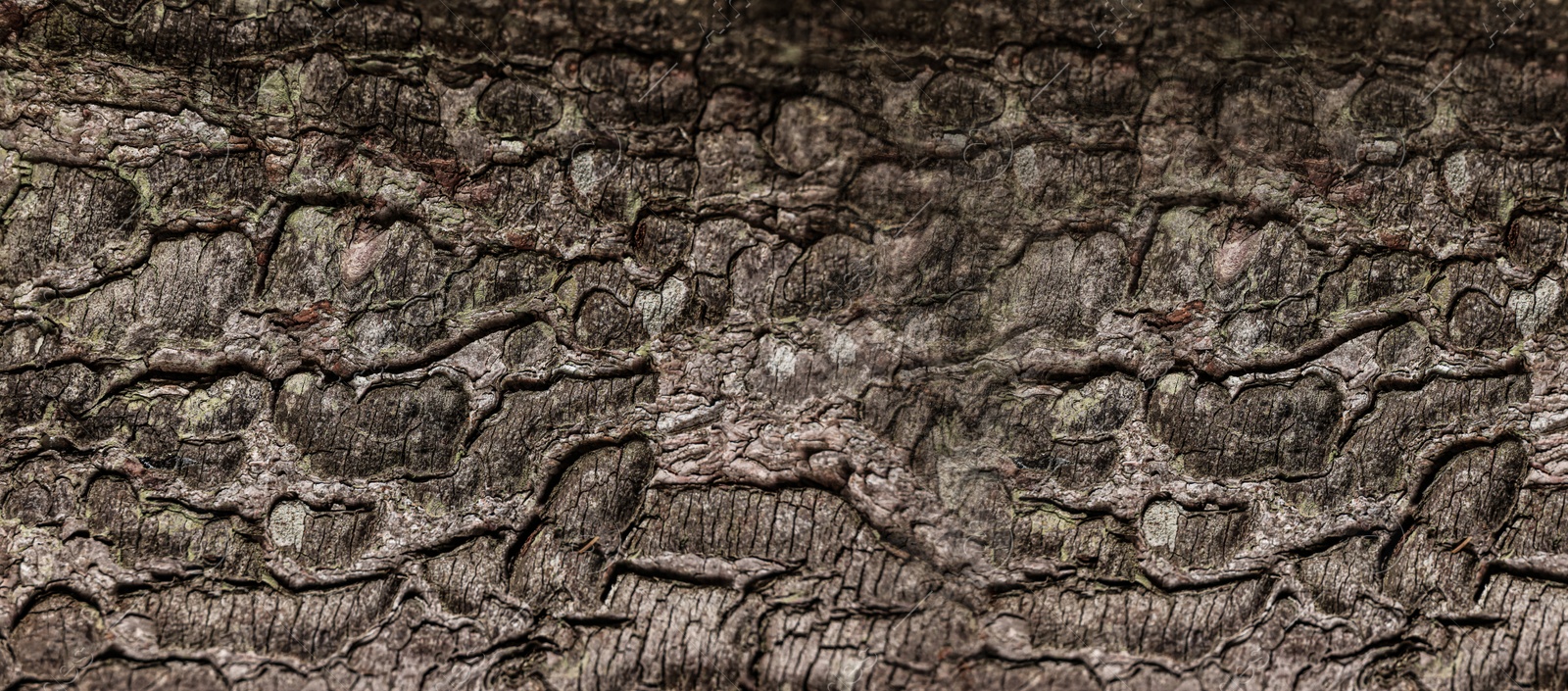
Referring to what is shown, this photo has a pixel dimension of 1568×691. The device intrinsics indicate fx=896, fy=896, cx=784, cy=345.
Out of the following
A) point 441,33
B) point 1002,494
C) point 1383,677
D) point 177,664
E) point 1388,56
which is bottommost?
point 177,664

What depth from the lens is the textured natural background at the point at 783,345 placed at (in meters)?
1.39

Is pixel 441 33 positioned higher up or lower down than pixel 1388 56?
lower down

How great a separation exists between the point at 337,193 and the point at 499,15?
38 centimetres

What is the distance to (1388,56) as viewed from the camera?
145cm

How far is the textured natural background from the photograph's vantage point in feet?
4.57

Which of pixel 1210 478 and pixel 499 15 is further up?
pixel 499 15

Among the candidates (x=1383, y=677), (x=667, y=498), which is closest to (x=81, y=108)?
(x=667, y=498)

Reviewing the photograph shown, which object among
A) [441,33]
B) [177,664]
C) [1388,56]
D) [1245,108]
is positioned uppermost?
[1388,56]

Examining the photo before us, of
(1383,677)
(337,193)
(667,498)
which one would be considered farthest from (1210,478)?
(337,193)

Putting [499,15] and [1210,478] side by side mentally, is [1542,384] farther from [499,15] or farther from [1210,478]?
[499,15]

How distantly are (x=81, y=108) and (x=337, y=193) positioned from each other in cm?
41

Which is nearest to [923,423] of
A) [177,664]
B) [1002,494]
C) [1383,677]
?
A: [1002,494]

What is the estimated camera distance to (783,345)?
1.42 meters

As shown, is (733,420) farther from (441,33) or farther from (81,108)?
(81,108)
